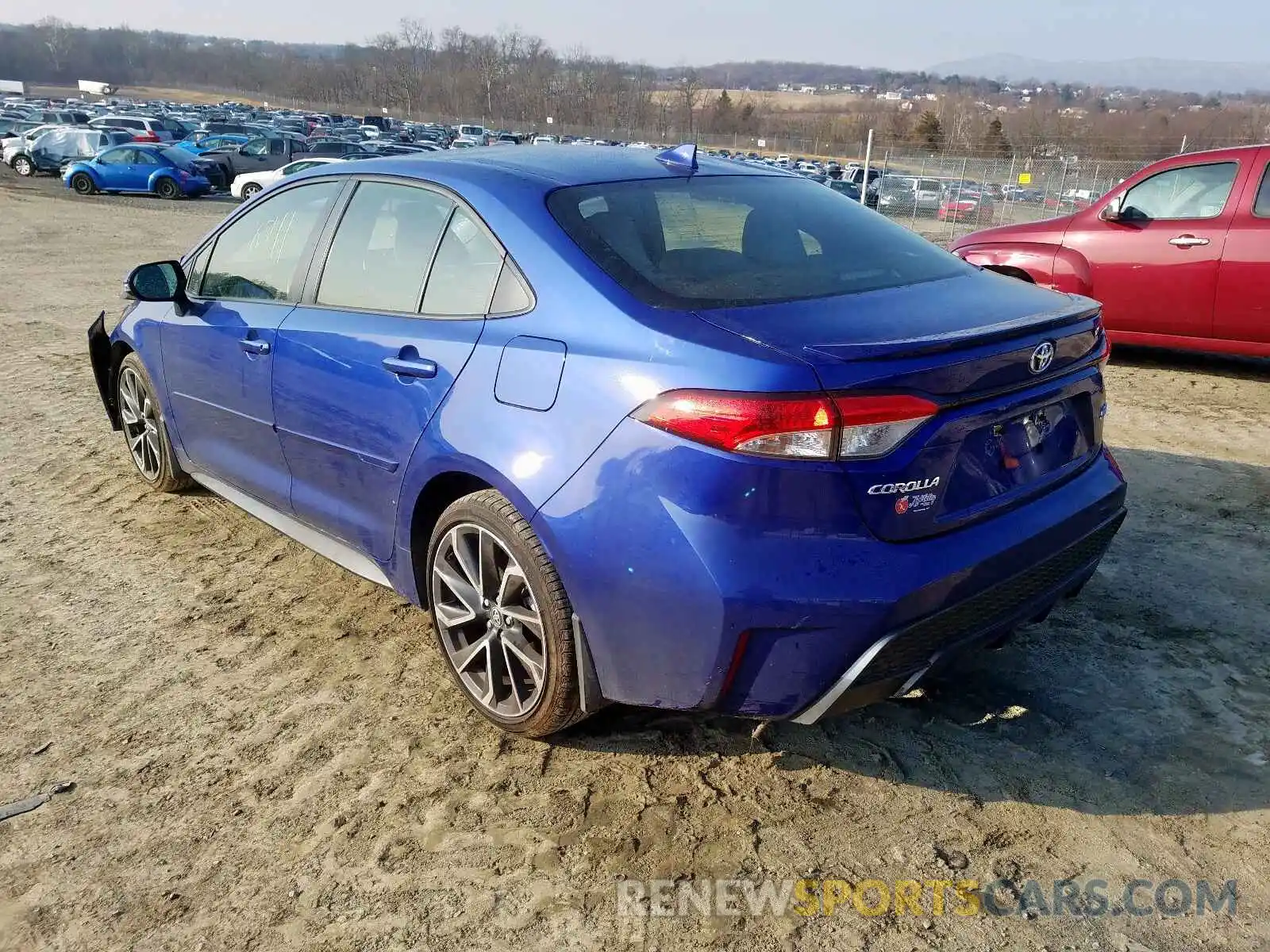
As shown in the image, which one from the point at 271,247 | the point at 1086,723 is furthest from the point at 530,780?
the point at 271,247

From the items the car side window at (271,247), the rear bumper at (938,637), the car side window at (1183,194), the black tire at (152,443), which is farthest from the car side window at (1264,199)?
the black tire at (152,443)

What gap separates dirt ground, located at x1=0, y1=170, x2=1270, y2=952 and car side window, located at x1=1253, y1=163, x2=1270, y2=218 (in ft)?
12.2

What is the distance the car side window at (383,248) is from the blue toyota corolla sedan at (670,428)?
1 cm

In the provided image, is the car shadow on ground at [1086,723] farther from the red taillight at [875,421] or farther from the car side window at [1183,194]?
the car side window at [1183,194]

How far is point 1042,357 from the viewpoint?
105 inches

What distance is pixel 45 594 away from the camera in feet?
13.1

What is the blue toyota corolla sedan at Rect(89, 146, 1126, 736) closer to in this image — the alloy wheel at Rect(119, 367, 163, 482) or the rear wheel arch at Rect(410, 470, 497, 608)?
the rear wheel arch at Rect(410, 470, 497, 608)

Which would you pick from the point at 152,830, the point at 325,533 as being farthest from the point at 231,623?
the point at 152,830

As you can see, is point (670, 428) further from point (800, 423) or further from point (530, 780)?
point (530, 780)

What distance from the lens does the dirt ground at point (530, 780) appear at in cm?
235

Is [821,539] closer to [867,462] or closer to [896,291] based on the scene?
[867,462]

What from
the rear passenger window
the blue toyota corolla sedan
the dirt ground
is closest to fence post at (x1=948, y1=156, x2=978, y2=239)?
the dirt ground

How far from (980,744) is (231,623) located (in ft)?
9.01

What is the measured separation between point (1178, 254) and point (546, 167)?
5.86 m
